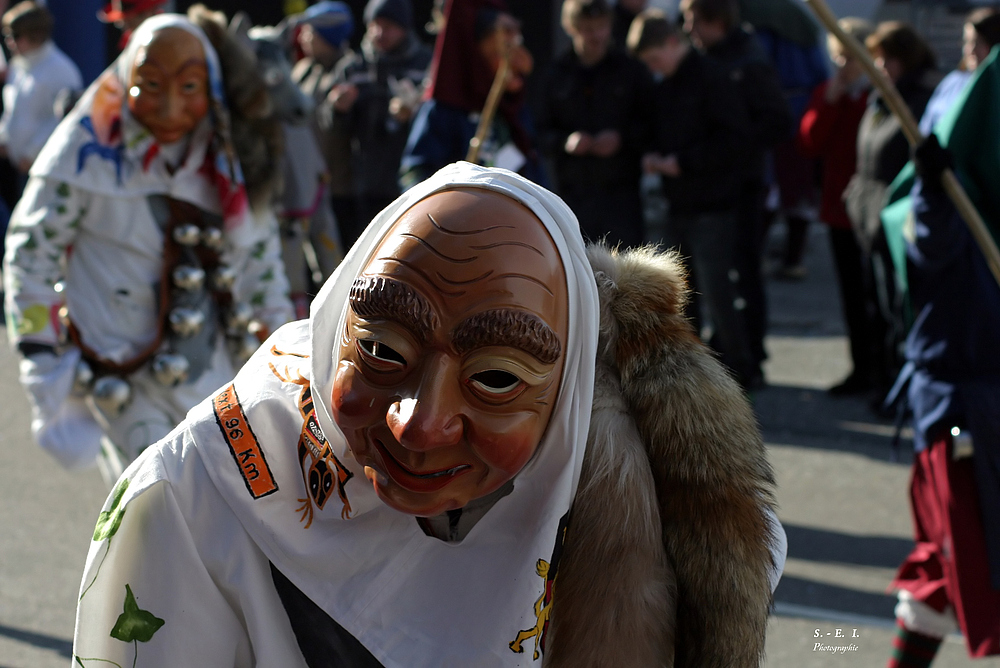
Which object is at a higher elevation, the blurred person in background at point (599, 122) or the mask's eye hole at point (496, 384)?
the mask's eye hole at point (496, 384)

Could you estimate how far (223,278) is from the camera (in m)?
3.51

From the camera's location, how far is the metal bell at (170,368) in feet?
10.9

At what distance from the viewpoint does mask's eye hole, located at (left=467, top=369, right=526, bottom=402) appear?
1419mm

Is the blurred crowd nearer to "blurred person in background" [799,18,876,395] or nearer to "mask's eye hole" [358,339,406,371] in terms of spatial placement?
"blurred person in background" [799,18,876,395]

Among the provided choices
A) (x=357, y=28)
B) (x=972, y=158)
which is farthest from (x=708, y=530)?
(x=357, y=28)

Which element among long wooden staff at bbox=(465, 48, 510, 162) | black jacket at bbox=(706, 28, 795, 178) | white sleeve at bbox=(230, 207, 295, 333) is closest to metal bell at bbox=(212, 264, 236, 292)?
white sleeve at bbox=(230, 207, 295, 333)

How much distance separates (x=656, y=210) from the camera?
9336mm

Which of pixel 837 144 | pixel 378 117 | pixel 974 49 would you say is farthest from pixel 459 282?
pixel 837 144

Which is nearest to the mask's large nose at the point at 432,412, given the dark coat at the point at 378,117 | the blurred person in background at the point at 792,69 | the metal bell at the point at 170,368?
the metal bell at the point at 170,368

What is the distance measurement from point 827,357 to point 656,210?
2.27 meters

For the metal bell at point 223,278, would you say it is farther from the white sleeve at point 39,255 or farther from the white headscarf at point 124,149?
the white sleeve at point 39,255

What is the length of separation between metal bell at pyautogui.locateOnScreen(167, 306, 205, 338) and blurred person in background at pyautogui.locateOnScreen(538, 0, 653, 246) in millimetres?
3063

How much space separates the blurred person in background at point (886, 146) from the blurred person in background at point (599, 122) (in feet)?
3.93

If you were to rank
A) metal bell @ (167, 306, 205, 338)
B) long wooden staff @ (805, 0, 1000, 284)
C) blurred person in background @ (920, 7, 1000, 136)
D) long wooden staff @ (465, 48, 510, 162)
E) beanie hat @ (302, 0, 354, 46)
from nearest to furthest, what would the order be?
long wooden staff @ (805, 0, 1000, 284), metal bell @ (167, 306, 205, 338), long wooden staff @ (465, 48, 510, 162), blurred person in background @ (920, 7, 1000, 136), beanie hat @ (302, 0, 354, 46)
